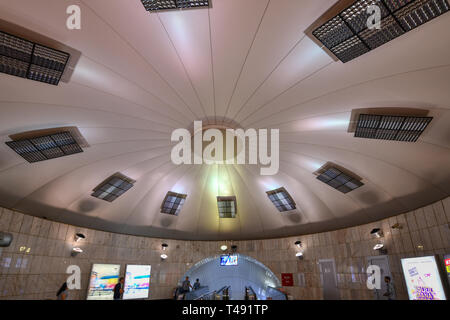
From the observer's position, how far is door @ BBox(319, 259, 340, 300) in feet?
41.0

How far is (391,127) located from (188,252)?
42.8 ft

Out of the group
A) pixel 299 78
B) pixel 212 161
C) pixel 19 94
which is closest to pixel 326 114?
pixel 299 78

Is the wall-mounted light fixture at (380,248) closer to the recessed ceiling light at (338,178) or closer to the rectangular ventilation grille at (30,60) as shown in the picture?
the recessed ceiling light at (338,178)

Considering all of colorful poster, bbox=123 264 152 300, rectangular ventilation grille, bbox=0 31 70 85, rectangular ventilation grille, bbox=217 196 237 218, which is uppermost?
rectangular ventilation grille, bbox=0 31 70 85

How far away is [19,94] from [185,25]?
4.48 metres

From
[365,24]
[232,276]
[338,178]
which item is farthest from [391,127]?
[232,276]

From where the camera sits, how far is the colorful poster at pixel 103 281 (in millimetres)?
12292

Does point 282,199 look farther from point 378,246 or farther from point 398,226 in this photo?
point 398,226

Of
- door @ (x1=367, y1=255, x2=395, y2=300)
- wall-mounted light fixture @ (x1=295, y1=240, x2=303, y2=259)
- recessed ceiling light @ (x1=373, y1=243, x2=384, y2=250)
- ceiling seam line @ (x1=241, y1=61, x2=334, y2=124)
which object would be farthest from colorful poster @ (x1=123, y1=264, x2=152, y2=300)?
recessed ceiling light @ (x1=373, y1=243, x2=384, y2=250)

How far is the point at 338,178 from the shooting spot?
1037 centimetres

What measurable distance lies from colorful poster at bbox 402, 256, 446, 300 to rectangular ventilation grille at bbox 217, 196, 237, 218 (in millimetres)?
7799

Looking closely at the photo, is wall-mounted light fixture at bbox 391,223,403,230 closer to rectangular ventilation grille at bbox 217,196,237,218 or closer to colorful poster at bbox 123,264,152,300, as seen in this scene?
rectangular ventilation grille at bbox 217,196,237,218

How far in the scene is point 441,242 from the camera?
8172mm

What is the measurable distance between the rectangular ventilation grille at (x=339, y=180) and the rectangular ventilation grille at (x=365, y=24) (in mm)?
5480
